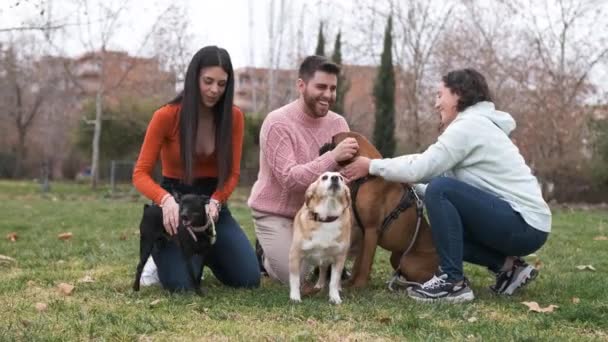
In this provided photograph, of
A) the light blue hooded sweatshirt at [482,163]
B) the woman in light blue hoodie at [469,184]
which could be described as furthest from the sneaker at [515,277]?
the light blue hooded sweatshirt at [482,163]

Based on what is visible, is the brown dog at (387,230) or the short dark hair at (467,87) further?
the brown dog at (387,230)

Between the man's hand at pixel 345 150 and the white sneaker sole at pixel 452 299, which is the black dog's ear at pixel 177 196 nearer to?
the man's hand at pixel 345 150

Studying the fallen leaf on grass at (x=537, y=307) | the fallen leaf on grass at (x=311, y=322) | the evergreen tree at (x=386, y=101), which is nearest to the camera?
the fallen leaf on grass at (x=311, y=322)

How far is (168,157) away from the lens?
15.0ft

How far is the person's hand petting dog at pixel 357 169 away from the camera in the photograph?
4.33m

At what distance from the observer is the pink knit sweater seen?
4586 millimetres

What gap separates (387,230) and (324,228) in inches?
23.1

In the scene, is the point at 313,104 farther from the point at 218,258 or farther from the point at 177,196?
the point at 218,258

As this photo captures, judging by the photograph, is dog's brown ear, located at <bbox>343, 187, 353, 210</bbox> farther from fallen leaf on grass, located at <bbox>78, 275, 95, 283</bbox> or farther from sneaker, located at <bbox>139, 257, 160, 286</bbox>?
fallen leaf on grass, located at <bbox>78, 275, 95, 283</bbox>

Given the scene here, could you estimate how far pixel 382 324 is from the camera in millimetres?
3363

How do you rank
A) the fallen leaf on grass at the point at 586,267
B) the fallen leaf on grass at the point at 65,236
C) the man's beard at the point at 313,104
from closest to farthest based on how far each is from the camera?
the man's beard at the point at 313,104, the fallen leaf on grass at the point at 586,267, the fallen leaf on grass at the point at 65,236

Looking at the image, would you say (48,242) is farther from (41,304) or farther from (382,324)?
(382,324)

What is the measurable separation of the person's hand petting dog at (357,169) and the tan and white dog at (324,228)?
0.23m

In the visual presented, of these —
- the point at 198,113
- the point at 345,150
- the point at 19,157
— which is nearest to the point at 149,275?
the point at 198,113
